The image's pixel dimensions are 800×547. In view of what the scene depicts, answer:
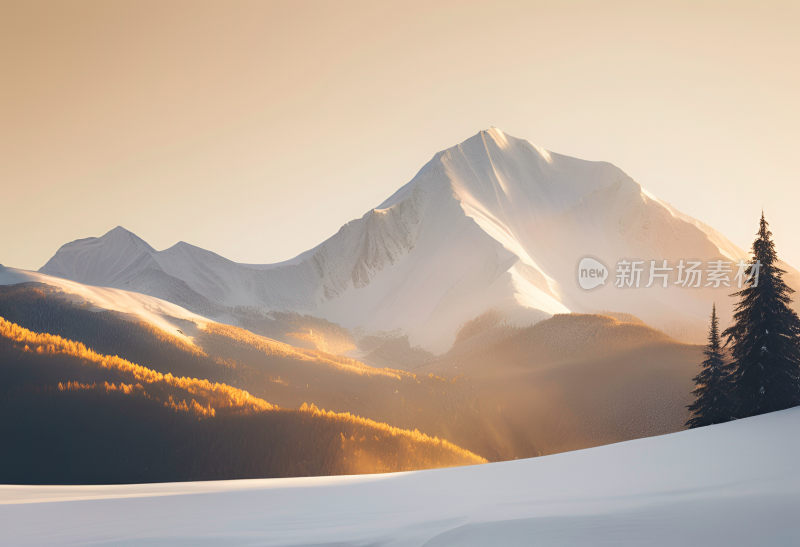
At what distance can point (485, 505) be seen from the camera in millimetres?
5223

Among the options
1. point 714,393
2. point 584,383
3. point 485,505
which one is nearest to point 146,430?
point 485,505

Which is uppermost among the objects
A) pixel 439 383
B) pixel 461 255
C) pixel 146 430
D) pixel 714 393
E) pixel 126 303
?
pixel 461 255

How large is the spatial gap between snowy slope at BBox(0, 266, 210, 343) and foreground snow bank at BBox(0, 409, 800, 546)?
62.0 feet

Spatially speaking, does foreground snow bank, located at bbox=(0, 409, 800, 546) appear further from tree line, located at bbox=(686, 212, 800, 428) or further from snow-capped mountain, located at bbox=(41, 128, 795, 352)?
snow-capped mountain, located at bbox=(41, 128, 795, 352)

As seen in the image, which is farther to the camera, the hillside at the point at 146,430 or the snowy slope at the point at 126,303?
the snowy slope at the point at 126,303

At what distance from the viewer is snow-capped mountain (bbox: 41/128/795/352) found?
60.5 metres

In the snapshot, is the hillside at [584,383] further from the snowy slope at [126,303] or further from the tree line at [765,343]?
the snowy slope at [126,303]

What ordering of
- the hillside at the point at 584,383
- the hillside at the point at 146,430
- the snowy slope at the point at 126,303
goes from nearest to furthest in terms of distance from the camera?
the hillside at the point at 146,430 < the hillside at the point at 584,383 < the snowy slope at the point at 126,303

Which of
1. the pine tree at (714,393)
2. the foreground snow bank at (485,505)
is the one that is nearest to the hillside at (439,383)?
the pine tree at (714,393)

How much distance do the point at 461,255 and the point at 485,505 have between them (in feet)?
204

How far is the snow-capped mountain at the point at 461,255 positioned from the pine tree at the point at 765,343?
121 ft

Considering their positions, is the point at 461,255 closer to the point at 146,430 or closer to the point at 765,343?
the point at 765,343

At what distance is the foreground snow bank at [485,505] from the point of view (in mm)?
3857

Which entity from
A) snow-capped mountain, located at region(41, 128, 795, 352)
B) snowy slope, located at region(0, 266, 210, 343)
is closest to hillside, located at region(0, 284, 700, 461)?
snowy slope, located at region(0, 266, 210, 343)
